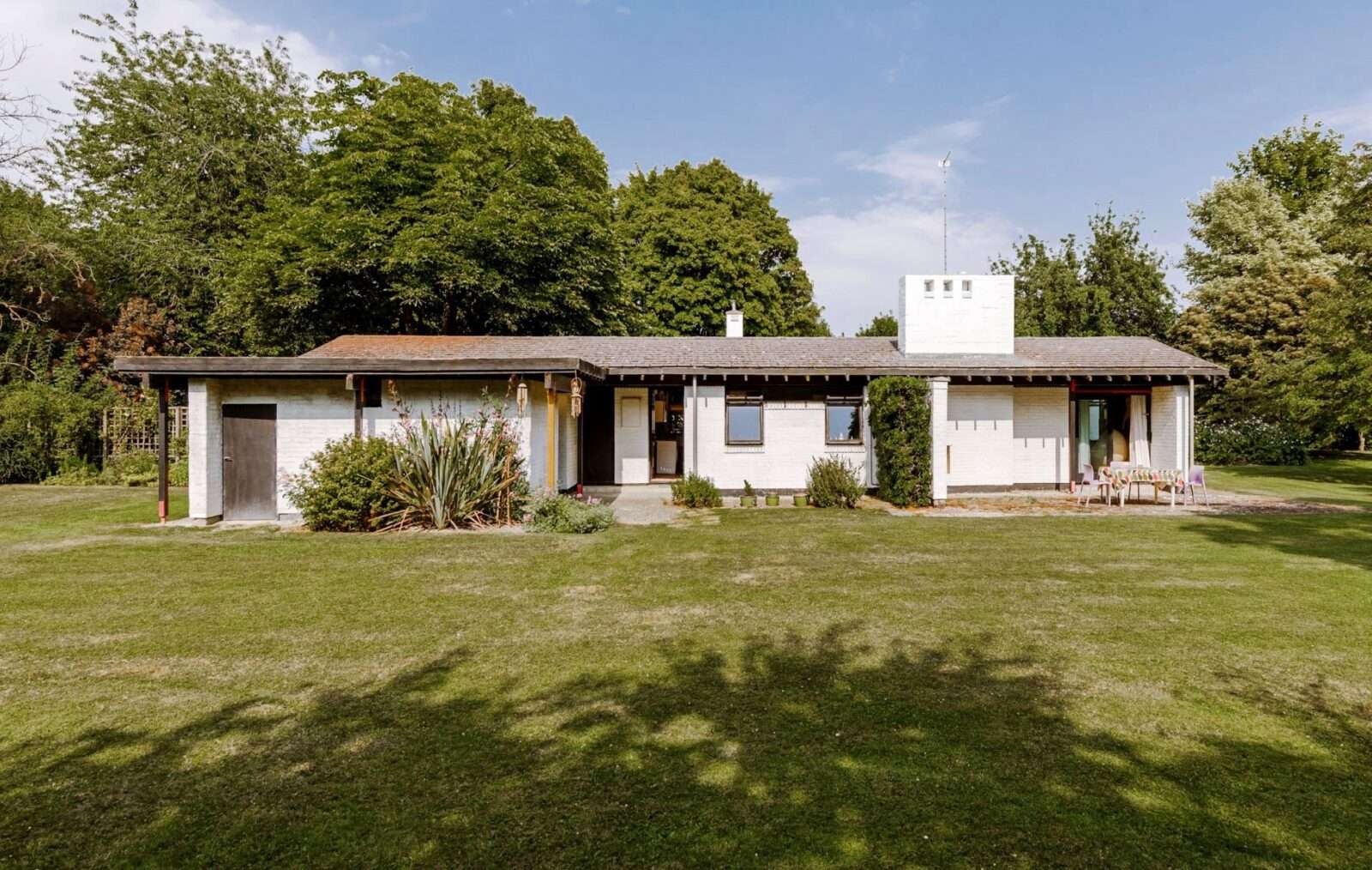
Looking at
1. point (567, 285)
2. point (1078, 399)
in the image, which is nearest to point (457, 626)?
point (1078, 399)

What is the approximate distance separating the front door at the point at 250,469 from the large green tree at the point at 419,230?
9722mm

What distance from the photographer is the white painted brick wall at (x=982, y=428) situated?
15.4 metres

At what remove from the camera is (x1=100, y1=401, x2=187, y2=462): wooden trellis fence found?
18875 millimetres

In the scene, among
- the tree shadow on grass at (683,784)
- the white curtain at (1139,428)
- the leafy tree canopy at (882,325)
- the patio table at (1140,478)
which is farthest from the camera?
the leafy tree canopy at (882,325)

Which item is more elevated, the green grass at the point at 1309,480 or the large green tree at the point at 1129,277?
the large green tree at the point at 1129,277

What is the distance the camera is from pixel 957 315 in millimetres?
15914

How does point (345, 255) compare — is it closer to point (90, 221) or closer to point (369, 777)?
point (90, 221)

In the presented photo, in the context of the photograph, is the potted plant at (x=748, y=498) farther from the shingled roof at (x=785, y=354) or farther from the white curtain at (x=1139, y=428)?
the white curtain at (x=1139, y=428)

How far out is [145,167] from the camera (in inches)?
951

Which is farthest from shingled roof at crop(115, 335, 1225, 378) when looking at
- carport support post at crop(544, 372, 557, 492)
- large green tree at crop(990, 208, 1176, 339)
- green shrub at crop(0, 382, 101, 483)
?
large green tree at crop(990, 208, 1176, 339)

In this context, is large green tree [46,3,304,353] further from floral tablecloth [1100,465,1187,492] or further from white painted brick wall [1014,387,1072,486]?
floral tablecloth [1100,465,1187,492]

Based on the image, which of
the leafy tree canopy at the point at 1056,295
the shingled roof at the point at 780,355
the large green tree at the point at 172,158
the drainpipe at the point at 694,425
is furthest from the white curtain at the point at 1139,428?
the large green tree at the point at 172,158

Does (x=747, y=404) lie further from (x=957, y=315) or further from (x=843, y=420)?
(x=957, y=315)

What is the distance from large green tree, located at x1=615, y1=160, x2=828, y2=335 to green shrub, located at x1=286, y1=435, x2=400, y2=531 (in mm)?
18193
